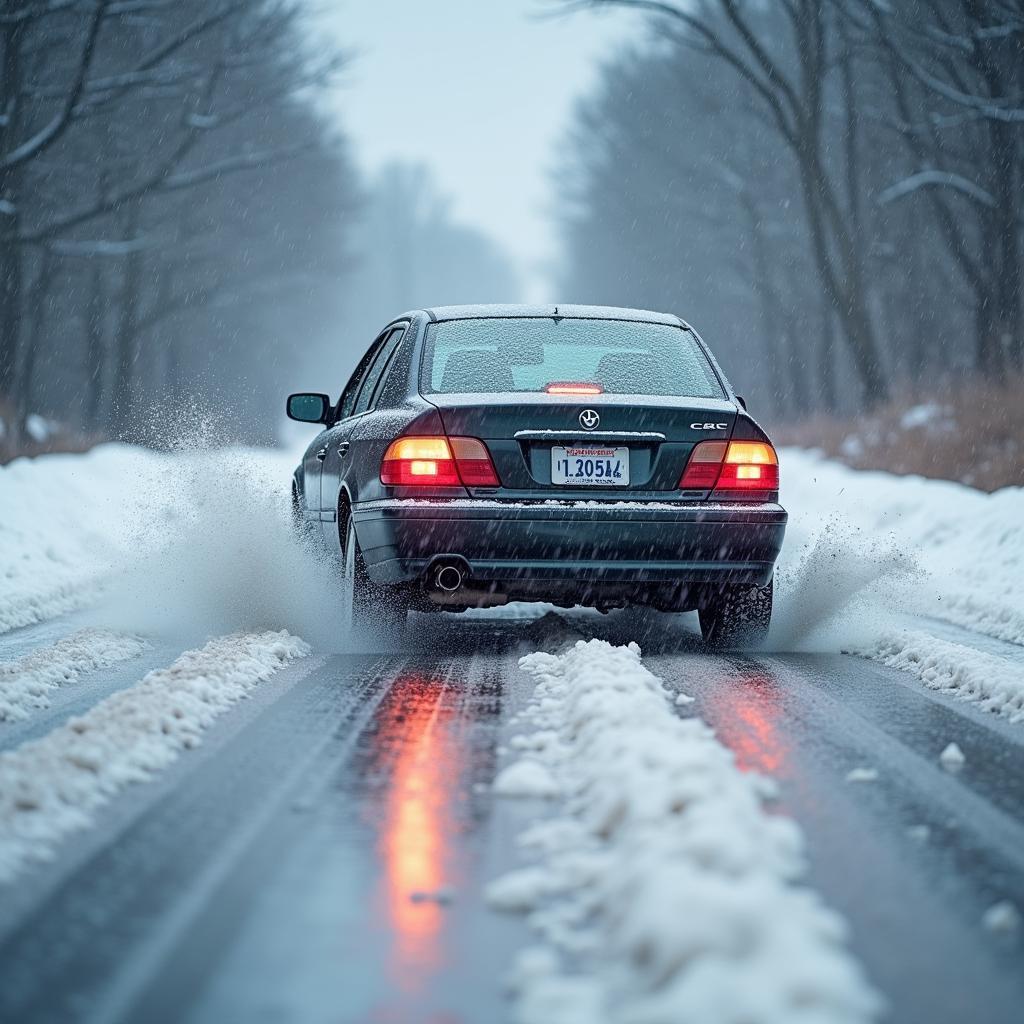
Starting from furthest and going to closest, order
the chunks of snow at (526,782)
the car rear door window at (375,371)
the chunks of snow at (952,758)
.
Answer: the car rear door window at (375,371), the chunks of snow at (952,758), the chunks of snow at (526,782)

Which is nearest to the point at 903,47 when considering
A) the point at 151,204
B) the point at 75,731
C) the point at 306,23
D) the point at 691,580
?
the point at 306,23

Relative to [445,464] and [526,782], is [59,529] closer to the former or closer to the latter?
[445,464]

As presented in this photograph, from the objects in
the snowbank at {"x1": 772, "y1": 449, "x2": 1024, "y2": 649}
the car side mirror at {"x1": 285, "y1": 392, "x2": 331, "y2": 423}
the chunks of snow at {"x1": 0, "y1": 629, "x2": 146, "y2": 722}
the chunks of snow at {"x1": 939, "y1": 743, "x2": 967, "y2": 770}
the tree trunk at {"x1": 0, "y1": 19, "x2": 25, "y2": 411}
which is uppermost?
the tree trunk at {"x1": 0, "y1": 19, "x2": 25, "y2": 411}

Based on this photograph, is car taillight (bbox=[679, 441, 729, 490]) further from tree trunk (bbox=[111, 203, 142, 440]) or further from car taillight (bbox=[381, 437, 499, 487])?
tree trunk (bbox=[111, 203, 142, 440])

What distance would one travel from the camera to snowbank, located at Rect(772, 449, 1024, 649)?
834 centimetres

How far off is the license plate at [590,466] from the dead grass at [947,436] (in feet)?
27.4

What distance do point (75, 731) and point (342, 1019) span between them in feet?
7.59

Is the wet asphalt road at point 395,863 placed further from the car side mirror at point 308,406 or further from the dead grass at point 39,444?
the dead grass at point 39,444

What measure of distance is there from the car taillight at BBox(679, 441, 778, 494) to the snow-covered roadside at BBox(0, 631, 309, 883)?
2.04 meters

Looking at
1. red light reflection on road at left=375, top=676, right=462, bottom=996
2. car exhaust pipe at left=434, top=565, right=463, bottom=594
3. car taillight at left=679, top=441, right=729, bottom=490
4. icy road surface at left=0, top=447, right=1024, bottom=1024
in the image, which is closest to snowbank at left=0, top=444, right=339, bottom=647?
icy road surface at left=0, top=447, right=1024, bottom=1024

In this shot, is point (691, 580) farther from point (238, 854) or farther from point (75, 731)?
point (238, 854)

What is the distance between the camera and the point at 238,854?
3691 mm

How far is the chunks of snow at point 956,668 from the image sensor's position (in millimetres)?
5930

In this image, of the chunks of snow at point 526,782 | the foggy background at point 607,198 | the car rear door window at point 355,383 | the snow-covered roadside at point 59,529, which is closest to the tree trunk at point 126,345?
the foggy background at point 607,198
